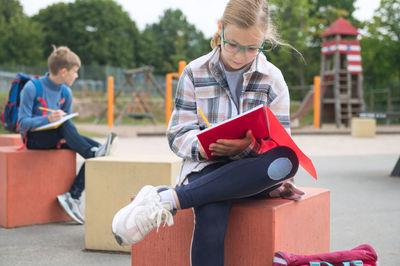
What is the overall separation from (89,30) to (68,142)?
155 feet

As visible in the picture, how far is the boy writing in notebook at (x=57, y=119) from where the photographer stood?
13.4ft

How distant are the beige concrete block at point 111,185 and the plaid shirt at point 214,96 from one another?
0.86m

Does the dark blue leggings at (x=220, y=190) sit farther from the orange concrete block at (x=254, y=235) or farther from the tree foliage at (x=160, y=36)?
the tree foliage at (x=160, y=36)

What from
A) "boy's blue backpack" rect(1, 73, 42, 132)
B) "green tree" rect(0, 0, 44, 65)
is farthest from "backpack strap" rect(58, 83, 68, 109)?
"green tree" rect(0, 0, 44, 65)

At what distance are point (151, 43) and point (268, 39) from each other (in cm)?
5495

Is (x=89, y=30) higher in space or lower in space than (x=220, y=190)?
higher

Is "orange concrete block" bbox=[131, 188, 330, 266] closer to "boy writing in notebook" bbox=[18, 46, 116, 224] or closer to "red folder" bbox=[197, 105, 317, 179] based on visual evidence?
"red folder" bbox=[197, 105, 317, 179]

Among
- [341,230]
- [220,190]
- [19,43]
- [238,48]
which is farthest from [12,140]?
[19,43]

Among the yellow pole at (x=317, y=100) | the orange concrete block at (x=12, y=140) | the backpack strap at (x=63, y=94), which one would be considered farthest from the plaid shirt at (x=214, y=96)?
the yellow pole at (x=317, y=100)

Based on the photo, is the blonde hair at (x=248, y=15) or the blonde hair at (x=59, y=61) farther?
the blonde hair at (x=59, y=61)

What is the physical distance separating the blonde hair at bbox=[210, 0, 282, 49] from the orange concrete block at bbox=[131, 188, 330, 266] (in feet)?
2.45

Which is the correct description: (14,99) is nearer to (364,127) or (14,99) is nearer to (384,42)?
(364,127)

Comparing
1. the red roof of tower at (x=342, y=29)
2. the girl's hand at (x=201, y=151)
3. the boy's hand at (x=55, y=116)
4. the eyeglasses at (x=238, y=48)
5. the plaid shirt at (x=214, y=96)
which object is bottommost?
the girl's hand at (x=201, y=151)

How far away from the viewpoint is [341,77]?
63.6ft
